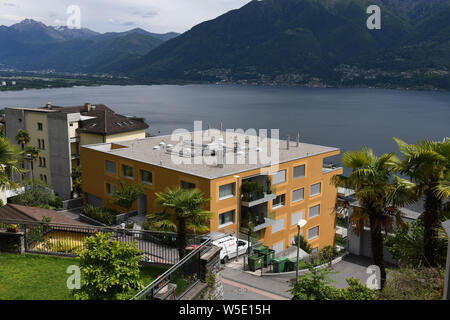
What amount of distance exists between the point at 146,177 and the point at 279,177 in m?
12.3

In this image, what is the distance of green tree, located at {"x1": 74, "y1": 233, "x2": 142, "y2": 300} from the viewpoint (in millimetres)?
11445

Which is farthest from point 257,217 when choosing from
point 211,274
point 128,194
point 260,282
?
point 211,274

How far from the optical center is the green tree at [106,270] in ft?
37.6

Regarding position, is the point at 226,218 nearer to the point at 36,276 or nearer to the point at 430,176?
the point at 36,276

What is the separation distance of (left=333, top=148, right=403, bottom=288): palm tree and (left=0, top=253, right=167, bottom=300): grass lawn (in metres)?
8.54

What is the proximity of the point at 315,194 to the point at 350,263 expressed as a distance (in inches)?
506

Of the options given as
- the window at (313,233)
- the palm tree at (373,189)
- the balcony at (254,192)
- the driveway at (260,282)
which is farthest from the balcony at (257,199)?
the palm tree at (373,189)

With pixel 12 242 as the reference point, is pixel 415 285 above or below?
above

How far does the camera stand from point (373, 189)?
16.8 meters

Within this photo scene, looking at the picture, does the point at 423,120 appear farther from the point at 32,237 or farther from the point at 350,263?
the point at 32,237

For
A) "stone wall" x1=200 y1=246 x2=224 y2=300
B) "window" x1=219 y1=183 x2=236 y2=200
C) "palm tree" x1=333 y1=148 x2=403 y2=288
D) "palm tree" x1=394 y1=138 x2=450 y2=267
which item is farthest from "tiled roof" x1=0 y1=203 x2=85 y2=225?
"palm tree" x1=394 y1=138 x2=450 y2=267

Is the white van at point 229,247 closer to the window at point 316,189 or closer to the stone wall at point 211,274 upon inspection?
the stone wall at point 211,274
